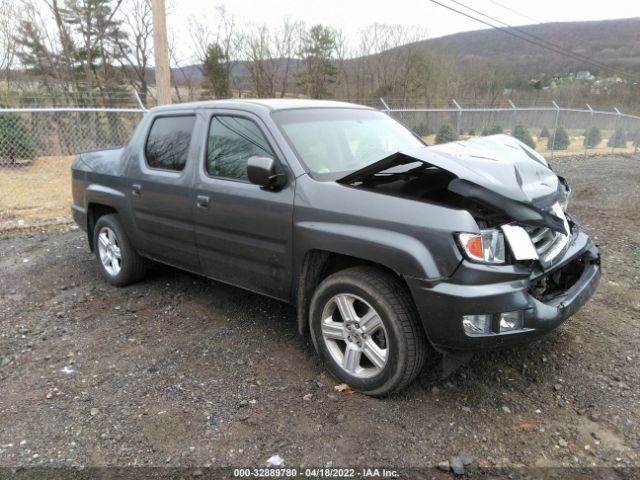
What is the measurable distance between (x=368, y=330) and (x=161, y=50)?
23.7 ft

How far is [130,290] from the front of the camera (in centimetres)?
485

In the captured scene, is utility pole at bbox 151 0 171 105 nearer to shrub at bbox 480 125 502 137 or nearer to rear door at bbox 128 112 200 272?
rear door at bbox 128 112 200 272

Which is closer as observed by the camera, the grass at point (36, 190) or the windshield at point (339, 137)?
the windshield at point (339, 137)

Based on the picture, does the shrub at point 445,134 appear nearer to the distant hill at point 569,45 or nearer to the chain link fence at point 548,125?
the chain link fence at point 548,125

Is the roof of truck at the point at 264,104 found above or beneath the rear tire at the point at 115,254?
above

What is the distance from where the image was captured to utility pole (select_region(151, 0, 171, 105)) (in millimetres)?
8203

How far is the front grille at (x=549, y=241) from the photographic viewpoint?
281cm

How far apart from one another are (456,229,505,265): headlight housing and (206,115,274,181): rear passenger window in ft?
4.78

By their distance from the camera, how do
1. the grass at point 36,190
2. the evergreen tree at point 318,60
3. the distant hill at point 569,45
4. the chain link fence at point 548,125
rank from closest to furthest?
the grass at point 36,190
the chain link fence at point 548,125
the evergreen tree at point 318,60
the distant hill at point 569,45

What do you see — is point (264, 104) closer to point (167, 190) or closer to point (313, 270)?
point (167, 190)

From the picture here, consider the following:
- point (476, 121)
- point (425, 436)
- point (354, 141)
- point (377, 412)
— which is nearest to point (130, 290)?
point (354, 141)

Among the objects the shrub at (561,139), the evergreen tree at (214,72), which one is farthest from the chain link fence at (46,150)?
the shrub at (561,139)

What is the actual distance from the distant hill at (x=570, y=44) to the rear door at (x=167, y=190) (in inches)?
3275

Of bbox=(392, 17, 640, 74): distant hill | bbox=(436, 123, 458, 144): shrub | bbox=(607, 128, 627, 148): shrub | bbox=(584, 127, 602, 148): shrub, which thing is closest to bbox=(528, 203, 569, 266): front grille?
bbox=(436, 123, 458, 144): shrub
